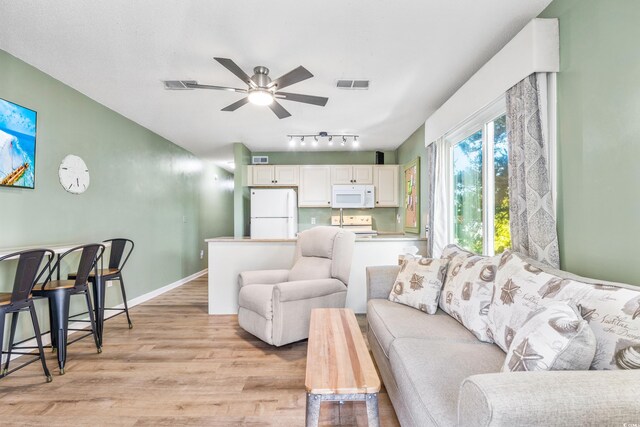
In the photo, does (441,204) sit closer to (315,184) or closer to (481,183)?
(481,183)

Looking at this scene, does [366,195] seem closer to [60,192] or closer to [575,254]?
[575,254]

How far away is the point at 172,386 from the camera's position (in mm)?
2012

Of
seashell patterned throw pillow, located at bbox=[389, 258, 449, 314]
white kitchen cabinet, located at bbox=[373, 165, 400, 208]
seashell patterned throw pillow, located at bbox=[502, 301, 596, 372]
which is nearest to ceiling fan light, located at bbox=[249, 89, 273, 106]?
seashell patterned throw pillow, located at bbox=[389, 258, 449, 314]

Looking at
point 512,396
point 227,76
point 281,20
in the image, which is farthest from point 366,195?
point 512,396

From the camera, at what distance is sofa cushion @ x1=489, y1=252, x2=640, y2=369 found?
96 centimetres

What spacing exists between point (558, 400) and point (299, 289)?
196 centimetres

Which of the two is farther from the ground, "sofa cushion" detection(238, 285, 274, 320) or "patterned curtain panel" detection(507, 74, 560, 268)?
"patterned curtain panel" detection(507, 74, 560, 268)

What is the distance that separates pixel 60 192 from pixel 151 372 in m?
2.00

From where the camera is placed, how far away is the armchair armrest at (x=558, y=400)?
723 mm

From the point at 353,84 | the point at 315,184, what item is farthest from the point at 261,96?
the point at 315,184

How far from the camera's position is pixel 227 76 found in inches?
106

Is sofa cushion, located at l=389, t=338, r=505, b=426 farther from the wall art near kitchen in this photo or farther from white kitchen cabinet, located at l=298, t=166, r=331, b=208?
white kitchen cabinet, located at l=298, t=166, r=331, b=208

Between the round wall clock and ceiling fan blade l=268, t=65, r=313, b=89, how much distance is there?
7.37 ft

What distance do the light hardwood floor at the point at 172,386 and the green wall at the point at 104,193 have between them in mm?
870
